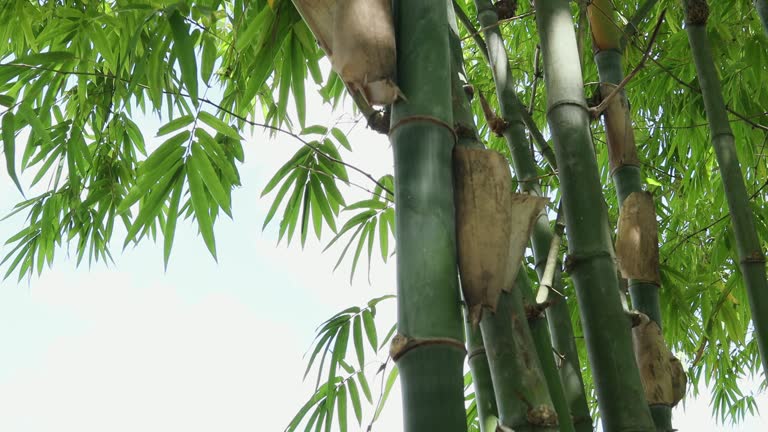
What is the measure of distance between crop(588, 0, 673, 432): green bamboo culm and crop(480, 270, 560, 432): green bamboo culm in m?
0.36

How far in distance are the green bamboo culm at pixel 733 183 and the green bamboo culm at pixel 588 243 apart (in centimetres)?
32

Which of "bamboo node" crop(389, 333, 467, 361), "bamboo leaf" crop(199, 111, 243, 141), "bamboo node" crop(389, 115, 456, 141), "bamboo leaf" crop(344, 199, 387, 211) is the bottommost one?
"bamboo node" crop(389, 333, 467, 361)

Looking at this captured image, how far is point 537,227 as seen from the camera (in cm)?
111

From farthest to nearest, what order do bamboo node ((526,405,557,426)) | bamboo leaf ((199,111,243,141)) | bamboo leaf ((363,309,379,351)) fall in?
bamboo leaf ((363,309,379,351)), bamboo leaf ((199,111,243,141)), bamboo node ((526,405,557,426))

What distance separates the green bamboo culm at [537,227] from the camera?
1.03 metres

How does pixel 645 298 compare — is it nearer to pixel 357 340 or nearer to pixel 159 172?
pixel 357 340

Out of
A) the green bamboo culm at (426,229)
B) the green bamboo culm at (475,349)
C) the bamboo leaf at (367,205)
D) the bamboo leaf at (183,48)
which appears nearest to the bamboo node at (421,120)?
the green bamboo culm at (426,229)

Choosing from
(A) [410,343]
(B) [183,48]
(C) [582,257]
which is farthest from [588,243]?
(B) [183,48]

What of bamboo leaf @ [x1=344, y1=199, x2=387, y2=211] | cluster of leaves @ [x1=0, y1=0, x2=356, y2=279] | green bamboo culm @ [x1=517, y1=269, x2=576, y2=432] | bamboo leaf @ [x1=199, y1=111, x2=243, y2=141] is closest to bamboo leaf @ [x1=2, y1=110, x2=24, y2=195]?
cluster of leaves @ [x1=0, y1=0, x2=356, y2=279]

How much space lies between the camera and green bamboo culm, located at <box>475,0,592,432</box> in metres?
1.03

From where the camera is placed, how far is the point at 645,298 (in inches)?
42.9

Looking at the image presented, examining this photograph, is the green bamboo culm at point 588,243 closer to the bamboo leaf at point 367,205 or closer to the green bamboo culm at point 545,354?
the green bamboo culm at point 545,354

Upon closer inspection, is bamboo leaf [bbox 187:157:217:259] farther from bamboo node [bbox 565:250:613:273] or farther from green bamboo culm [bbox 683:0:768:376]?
green bamboo culm [bbox 683:0:768:376]

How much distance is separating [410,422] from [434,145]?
0.23 meters
